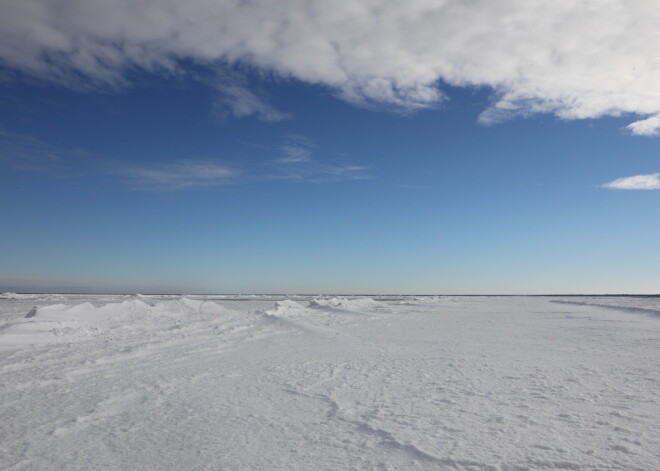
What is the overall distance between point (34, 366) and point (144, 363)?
205 cm

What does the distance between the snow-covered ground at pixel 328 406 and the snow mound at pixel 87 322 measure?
2.12 ft

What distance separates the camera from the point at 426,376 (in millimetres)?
7078

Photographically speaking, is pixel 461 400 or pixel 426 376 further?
pixel 426 376

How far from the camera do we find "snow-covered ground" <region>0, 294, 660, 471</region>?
12.3 ft

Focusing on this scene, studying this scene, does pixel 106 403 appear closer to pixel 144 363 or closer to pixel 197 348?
→ pixel 144 363

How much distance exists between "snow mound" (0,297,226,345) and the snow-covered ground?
647 mm

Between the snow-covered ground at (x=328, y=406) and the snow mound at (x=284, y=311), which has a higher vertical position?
the snow mound at (x=284, y=311)

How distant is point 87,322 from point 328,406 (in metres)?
13.6

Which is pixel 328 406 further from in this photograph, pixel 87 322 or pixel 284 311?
pixel 284 311

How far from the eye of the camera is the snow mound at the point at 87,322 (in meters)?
11.6

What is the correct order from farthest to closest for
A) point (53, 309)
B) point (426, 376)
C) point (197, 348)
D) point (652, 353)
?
point (53, 309) < point (197, 348) < point (652, 353) < point (426, 376)

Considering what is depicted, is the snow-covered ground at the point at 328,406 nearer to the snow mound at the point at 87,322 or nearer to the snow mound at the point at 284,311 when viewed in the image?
the snow mound at the point at 87,322

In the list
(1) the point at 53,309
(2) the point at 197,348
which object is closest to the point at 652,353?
(2) the point at 197,348

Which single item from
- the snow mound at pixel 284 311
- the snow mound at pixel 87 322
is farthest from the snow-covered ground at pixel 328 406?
the snow mound at pixel 284 311
